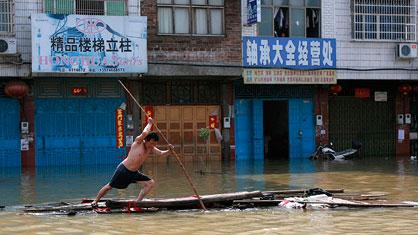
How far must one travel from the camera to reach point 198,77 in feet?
73.9

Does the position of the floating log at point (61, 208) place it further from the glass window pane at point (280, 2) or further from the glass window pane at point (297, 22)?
the glass window pane at point (297, 22)

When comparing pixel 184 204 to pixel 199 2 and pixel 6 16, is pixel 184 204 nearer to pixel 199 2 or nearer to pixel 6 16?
pixel 6 16

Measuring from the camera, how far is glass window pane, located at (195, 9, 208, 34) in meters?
22.2

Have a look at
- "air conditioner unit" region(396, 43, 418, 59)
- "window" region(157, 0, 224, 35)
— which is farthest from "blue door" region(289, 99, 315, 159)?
"window" region(157, 0, 224, 35)

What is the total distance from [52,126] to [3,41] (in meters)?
3.39

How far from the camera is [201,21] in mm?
22250

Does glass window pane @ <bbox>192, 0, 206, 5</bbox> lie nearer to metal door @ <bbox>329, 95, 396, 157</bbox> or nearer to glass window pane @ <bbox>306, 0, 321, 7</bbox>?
glass window pane @ <bbox>306, 0, 321, 7</bbox>

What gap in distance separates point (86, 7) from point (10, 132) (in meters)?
4.78

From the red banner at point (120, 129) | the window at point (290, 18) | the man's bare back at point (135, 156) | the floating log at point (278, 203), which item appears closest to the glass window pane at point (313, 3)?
the window at point (290, 18)

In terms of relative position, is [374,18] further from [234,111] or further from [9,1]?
[9,1]

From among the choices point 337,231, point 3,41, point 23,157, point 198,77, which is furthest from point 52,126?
point 337,231

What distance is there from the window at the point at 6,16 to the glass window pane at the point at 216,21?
21.8 ft

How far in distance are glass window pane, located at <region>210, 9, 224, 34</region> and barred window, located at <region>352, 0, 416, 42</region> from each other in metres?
5.16

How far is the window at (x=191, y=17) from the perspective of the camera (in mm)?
21797
